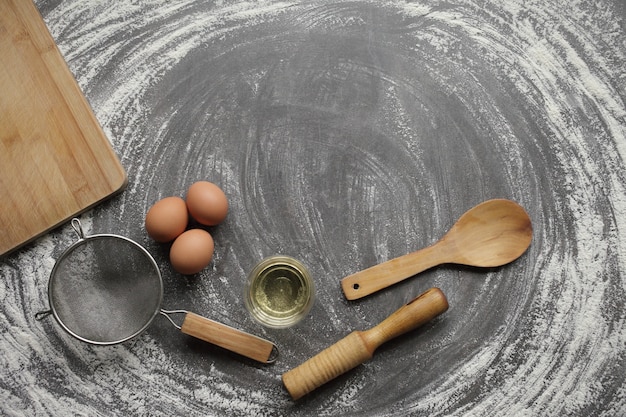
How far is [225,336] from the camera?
0.96 m

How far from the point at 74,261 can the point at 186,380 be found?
276 mm

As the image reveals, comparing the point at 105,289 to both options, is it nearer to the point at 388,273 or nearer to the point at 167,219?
the point at 167,219

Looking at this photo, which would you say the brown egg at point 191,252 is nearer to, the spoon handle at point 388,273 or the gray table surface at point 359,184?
the gray table surface at point 359,184

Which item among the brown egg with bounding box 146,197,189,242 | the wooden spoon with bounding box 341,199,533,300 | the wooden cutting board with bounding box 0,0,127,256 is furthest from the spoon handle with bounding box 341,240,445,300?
the wooden cutting board with bounding box 0,0,127,256

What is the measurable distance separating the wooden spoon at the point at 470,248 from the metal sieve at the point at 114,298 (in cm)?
20

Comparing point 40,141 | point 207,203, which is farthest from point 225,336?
point 40,141

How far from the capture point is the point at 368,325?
3.25 ft

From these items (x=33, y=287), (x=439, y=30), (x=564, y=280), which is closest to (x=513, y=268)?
(x=564, y=280)

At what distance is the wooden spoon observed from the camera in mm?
983

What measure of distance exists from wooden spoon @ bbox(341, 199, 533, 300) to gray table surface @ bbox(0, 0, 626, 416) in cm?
2

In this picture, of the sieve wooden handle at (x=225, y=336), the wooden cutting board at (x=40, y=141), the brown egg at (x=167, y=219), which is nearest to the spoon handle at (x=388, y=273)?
the sieve wooden handle at (x=225, y=336)

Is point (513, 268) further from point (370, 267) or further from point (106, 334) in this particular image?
point (106, 334)

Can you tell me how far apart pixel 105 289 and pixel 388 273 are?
481mm

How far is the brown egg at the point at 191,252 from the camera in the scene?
0.93 metres
